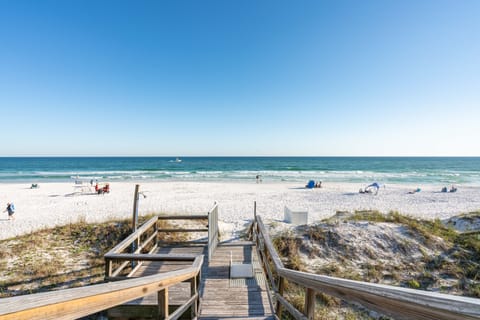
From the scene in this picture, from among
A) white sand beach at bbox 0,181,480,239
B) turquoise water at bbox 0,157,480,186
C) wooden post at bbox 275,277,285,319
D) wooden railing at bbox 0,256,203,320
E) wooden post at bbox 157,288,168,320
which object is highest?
wooden railing at bbox 0,256,203,320

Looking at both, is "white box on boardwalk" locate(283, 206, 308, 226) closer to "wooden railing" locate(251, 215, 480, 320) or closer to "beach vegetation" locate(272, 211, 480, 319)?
"beach vegetation" locate(272, 211, 480, 319)

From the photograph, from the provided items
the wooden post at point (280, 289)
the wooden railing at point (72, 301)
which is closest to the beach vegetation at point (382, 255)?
the wooden post at point (280, 289)

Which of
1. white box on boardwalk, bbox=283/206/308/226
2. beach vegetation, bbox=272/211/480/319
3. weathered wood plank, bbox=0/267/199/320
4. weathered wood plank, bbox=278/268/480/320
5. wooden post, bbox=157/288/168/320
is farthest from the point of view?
white box on boardwalk, bbox=283/206/308/226

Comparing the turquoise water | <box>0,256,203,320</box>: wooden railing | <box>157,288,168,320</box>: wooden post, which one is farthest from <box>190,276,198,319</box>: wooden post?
the turquoise water

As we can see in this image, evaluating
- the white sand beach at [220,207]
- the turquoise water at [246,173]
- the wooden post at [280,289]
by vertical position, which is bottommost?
the white sand beach at [220,207]

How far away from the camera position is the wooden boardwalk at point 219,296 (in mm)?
3518

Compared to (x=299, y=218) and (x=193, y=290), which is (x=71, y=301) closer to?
(x=193, y=290)

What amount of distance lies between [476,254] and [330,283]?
7.80 meters

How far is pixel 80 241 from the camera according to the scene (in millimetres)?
7191

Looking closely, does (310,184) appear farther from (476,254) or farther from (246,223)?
(476,254)

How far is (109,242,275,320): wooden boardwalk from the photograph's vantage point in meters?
3.52

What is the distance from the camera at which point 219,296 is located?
12.9ft

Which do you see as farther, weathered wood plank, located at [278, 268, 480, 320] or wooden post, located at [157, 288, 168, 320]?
wooden post, located at [157, 288, 168, 320]

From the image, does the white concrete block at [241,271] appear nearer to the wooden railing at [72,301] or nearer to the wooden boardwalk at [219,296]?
the wooden boardwalk at [219,296]
